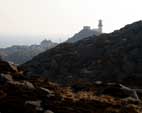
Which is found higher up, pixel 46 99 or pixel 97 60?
pixel 97 60

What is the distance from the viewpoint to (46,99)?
30.1 metres

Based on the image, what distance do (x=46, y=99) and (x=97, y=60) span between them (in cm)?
5432

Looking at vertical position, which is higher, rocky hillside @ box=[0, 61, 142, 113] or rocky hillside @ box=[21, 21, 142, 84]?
rocky hillside @ box=[21, 21, 142, 84]

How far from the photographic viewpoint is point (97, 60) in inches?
3300

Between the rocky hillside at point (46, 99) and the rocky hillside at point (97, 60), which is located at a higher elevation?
the rocky hillside at point (97, 60)

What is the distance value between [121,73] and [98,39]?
27162 millimetres

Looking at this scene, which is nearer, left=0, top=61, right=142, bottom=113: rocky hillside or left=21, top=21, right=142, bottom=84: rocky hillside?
left=0, top=61, right=142, bottom=113: rocky hillside

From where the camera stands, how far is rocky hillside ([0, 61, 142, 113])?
27.8 m

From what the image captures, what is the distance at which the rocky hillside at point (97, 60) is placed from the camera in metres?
76.3

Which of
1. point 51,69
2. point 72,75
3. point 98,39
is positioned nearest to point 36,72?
point 51,69

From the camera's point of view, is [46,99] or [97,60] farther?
[97,60]

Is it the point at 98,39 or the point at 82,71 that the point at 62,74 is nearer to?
the point at 82,71

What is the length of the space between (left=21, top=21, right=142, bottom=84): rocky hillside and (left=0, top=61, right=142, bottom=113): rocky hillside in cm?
3360

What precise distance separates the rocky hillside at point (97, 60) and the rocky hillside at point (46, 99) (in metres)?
33.6
